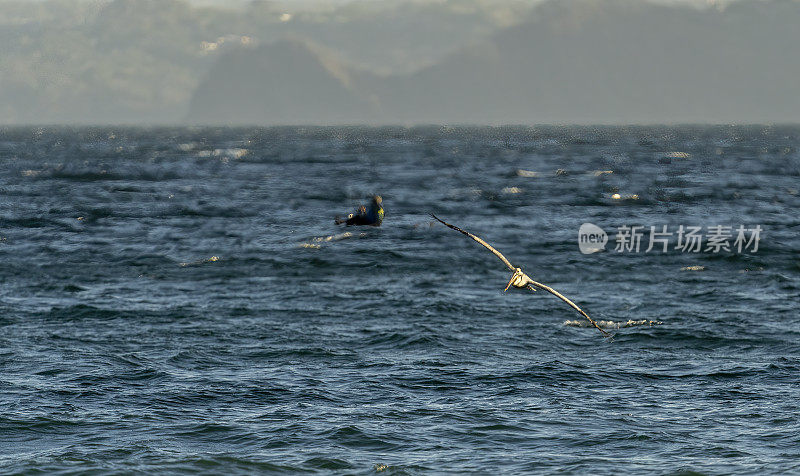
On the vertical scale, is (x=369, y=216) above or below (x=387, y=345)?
above

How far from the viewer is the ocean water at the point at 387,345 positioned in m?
24.1

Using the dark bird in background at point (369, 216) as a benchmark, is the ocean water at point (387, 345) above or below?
below

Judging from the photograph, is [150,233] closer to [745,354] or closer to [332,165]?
[745,354]

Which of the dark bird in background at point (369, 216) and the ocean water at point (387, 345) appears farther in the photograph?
the dark bird in background at point (369, 216)

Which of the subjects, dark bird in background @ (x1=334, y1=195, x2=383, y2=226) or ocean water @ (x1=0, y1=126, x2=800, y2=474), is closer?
ocean water @ (x1=0, y1=126, x2=800, y2=474)

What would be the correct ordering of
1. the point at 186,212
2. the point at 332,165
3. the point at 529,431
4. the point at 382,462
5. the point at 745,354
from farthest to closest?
the point at 332,165
the point at 186,212
the point at 745,354
the point at 529,431
the point at 382,462

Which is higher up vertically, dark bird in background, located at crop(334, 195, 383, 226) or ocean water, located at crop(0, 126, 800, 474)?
dark bird in background, located at crop(334, 195, 383, 226)

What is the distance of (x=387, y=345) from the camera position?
3319 centimetres

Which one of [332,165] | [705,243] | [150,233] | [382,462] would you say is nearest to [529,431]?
[382,462]

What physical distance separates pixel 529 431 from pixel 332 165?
9708cm

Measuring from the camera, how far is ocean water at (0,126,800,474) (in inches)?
947

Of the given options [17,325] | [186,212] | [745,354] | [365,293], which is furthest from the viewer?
[186,212]

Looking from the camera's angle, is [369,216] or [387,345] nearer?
[369,216]

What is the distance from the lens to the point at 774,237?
5519 cm
